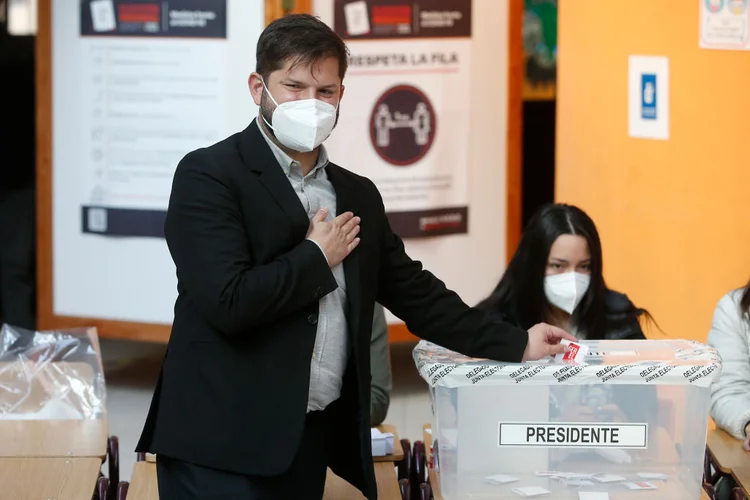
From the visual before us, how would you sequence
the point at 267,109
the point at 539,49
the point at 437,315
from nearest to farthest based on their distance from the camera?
the point at 267,109 → the point at 437,315 → the point at 539,49

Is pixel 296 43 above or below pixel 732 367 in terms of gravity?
above

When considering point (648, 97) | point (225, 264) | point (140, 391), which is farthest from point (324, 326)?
point (140, 391)

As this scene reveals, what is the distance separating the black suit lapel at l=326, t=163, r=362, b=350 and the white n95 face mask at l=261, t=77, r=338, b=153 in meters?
0.15

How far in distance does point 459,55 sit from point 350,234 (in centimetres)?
327

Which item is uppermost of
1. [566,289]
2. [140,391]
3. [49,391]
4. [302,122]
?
[302,122]

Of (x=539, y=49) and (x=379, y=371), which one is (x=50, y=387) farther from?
(x=539, y=49)

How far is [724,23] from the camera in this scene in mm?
4750

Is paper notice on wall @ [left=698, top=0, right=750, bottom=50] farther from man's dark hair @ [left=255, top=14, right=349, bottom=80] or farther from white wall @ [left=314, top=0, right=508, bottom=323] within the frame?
man's dark hair @ [left=255, top=14, right=349, bottom=80]

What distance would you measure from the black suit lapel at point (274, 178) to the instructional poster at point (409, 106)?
2.95m

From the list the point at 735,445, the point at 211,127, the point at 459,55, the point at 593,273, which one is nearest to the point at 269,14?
the point at 211,127

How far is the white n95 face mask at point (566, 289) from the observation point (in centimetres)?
325

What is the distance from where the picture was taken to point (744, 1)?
4762 millimetres

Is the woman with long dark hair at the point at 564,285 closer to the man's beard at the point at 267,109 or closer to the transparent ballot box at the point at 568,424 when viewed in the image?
the transparent ballot box at the point at 568,424

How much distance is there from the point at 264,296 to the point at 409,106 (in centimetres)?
335
